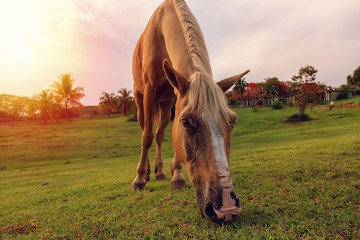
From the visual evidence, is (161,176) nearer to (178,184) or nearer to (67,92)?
(178,184)

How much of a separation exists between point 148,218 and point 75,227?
0.77 m

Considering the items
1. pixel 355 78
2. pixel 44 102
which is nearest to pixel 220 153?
pixel 44 102

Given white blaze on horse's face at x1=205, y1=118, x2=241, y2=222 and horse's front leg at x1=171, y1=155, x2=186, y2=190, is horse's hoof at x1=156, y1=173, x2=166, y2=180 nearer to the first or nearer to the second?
horse's front leg at x1=171, y1=155, x2=186, y2=190

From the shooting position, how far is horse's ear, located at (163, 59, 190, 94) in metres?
2.22

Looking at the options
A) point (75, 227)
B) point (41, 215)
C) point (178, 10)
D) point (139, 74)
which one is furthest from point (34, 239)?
point (139, 74)

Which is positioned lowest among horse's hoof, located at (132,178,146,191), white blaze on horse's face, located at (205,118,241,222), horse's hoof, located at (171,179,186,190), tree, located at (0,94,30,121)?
horse's hoof, located at (132,178,146,191)

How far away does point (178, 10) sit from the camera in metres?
3.42

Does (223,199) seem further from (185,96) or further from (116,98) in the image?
(116,98)

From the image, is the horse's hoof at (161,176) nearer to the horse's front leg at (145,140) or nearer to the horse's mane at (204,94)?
the horse's front leg at (145,140)

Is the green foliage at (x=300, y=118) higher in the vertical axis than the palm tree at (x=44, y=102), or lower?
lower

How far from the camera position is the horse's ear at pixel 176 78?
7.28 ft

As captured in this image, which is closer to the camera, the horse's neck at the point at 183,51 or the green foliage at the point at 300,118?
the horse's neck at the point at 183,51

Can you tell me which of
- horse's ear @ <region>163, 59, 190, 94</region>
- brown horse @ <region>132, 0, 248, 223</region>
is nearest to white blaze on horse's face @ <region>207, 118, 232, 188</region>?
brown horse @ <region>132, 0, 248, 223</region>

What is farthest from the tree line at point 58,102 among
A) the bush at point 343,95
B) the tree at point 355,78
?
the tree at point 355,78
